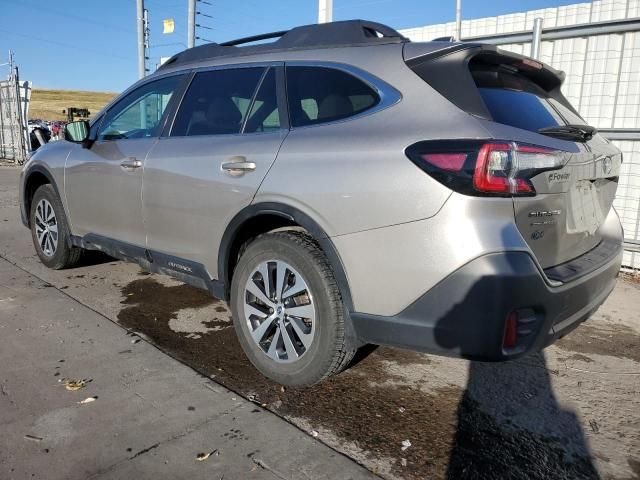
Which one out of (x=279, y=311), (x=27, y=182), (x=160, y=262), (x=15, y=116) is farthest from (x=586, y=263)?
(x=15, y=116)

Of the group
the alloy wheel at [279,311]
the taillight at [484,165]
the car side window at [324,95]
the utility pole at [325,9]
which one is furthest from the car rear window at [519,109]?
the utility pole at [325,9]

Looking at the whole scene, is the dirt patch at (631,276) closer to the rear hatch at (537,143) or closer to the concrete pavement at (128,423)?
the rear hatch at (537,143)

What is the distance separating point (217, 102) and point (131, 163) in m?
0.84

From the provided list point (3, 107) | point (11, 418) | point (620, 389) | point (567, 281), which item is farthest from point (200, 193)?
point (3, 107)

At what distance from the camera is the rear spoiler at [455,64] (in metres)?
2.27

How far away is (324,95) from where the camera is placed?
2.72 metres

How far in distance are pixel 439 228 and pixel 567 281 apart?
27.0 inches

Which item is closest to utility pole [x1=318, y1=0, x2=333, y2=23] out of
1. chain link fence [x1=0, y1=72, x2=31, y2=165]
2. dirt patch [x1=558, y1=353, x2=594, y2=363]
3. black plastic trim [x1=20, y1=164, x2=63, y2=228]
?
black plastic trim [x1=20, y1=164, x2=63, y2=228]

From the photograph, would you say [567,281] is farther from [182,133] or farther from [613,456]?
[182,133]

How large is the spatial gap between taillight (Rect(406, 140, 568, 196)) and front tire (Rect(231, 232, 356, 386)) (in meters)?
0.77

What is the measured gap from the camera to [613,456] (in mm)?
2273

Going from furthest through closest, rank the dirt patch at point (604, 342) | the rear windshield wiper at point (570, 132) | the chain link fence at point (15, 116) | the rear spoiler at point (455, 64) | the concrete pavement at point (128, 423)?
1. the chain link fence at point (15, 116)
2. the dirt patch at point (604, 342)
3. the rear windshield wiper at point (570, 132)
4. the rear spoiler at point (455, 64)
5. the concrete pavement at point (128, 423)

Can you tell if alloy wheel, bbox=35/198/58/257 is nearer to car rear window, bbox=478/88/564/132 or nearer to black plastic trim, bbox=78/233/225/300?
black plastic trim, bbox=78/233/225/300

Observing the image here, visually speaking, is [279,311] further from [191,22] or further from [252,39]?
[191,22]
